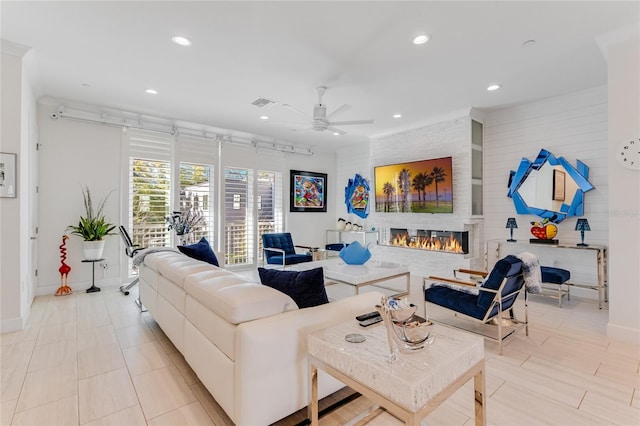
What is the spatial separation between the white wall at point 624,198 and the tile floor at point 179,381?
30 cm

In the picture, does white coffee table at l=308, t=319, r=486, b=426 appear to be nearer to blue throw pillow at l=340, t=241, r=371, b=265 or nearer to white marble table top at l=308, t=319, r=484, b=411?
white marble table top at l=308, t=319, r=484, b=411

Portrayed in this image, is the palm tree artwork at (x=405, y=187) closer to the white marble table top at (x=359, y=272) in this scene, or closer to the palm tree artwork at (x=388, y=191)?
the palm tree artwork at (x=388, y=191)

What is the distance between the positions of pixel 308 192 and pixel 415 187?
8.95 ft

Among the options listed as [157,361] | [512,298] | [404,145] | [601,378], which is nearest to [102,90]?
[157,361]

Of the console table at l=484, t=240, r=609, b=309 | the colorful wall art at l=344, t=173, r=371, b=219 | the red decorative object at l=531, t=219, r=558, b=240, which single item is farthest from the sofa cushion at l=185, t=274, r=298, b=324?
the colorful wall art at l=344, t=173, r=371, b=219

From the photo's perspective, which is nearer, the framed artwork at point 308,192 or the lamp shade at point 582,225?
the lamp shade at point 582,225

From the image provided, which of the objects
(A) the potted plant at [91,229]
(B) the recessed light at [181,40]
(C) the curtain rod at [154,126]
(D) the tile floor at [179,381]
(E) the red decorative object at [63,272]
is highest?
(B) the recessed light at [181,40]

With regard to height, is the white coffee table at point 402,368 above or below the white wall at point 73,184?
below

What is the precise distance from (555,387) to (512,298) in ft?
3.03

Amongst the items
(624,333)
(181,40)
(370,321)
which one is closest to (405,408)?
(370,321)

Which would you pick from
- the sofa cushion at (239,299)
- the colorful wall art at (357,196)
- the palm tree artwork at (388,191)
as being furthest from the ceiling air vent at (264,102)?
the colorful wall art at (357,196)

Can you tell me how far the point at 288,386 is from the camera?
5.45ft

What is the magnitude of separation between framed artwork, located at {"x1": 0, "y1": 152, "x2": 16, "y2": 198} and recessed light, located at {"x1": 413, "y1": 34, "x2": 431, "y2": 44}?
13.8 ft

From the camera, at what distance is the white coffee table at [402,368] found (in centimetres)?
113
